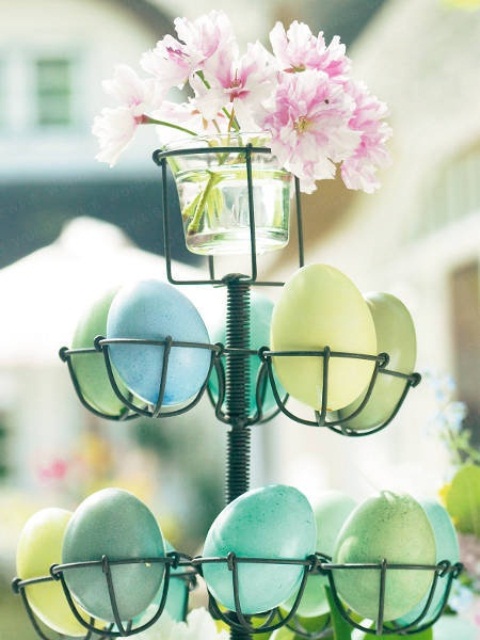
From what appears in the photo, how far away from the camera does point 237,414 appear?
30.0 inches

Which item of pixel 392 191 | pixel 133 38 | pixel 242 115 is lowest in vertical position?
pixel 242 115

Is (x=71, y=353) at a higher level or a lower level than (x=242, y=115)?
lower

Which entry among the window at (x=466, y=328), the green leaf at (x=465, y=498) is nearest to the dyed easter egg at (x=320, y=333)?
the green leaf at (x=465, y=498)

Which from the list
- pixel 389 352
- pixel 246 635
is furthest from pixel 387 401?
pixel 246 635

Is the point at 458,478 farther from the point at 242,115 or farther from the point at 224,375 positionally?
the point at 242,115

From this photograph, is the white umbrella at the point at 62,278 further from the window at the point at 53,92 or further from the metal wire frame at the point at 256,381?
the metal wire frame at the point at 256,381

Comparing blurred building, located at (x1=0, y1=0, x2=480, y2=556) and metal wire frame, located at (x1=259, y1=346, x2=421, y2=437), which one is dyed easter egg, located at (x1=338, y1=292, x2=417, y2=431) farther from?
blurred building, located at (x1=0, y1=0, x2=480, y2=556)

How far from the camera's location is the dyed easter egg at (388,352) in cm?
75

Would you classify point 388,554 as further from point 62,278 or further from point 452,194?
point 452,194

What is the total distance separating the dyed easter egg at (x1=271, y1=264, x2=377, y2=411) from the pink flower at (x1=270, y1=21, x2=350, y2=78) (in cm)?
12

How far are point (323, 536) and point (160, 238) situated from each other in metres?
3.42

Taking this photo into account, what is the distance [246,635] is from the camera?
2.45 feet

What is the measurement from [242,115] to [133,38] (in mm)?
3553

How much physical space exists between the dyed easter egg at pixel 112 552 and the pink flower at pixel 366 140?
237mm
